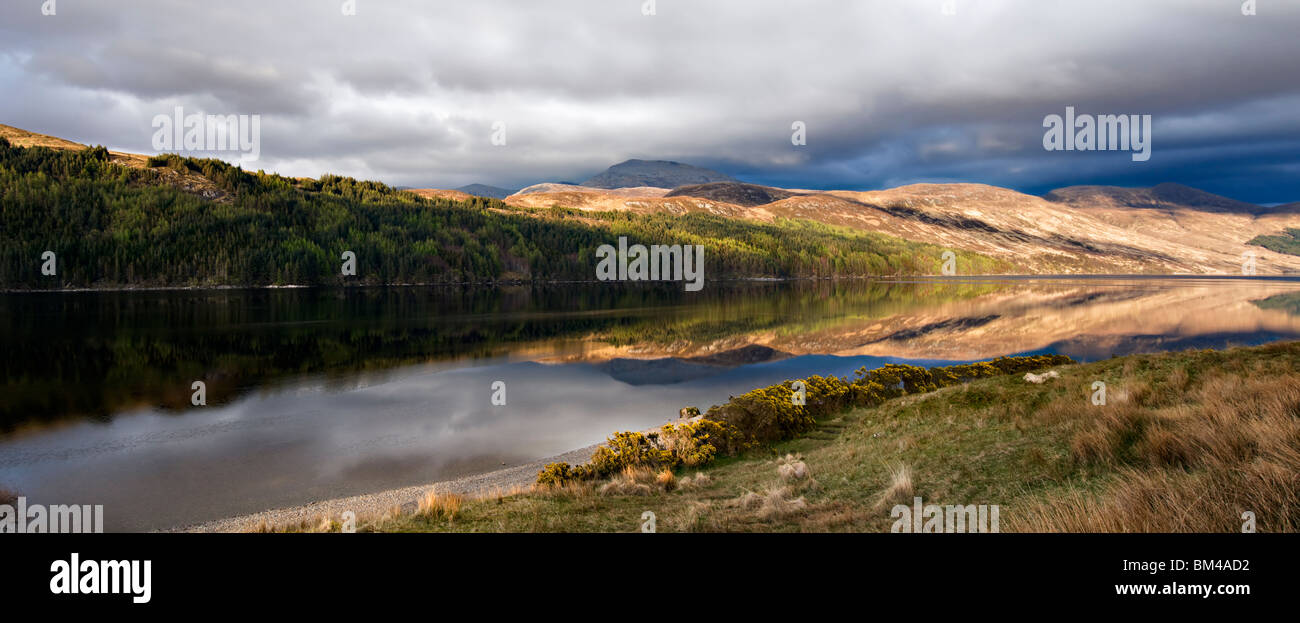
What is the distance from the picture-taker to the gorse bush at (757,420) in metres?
16.4

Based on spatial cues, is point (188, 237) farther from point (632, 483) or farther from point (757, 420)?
point (632, 483)

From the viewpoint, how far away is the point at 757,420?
66.1ft

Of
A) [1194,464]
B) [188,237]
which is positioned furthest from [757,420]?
[188,237]

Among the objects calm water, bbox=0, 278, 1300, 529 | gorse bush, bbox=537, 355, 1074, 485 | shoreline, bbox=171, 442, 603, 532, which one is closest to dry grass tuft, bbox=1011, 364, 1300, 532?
gorse bush, bbox=537, 355, 1074, 485

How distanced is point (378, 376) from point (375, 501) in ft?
72.0

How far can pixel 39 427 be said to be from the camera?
23266mm

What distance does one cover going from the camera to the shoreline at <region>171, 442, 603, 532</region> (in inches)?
562

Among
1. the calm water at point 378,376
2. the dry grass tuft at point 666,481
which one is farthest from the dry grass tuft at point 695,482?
the calm water at point 378,376

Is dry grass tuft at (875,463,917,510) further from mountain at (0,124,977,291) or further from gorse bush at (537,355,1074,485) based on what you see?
mountain at (0,124,977,291)

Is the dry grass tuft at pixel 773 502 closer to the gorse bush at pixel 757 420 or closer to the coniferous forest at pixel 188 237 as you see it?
the gorse bush at pixel 757 420

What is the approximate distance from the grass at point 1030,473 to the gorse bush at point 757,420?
2.91ft

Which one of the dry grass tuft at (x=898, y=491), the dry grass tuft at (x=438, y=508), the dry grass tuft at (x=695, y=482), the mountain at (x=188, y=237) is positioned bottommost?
the dry grass tuft at (x=695, y=482)

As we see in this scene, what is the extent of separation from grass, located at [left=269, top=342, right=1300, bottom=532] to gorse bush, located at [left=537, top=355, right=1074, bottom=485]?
2.91 ft
